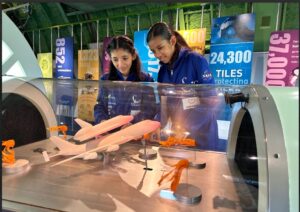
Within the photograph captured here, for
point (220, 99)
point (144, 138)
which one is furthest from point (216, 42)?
point (144, 138)

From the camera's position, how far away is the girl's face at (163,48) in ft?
6.90

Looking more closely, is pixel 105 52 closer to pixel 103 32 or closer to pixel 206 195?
pixel 103 32

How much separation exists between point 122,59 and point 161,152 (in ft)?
4.70

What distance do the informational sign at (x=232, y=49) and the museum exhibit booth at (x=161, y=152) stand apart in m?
0.96

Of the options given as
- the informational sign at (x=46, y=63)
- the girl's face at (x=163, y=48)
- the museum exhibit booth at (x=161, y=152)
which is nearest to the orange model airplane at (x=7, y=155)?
the museum exhibit booth at (x=161, y=152)

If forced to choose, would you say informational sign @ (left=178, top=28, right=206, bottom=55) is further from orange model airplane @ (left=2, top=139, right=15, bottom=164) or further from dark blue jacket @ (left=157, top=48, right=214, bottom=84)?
orange model airplane @ (left=2, top=139, right=15, bottom=164)

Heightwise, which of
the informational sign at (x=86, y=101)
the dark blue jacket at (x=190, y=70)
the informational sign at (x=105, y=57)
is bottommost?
the informational sign at (x=86, y=101)

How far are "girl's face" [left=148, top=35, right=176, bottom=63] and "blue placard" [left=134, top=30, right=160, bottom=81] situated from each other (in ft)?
0.56

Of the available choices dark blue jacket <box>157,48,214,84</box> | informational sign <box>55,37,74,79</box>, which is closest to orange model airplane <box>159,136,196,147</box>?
dark blue jacket <box>157,48,214,84</box>

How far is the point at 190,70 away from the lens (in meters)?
1.99

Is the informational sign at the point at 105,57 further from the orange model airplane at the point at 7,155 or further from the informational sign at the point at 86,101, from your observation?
the orange model airplane at the point at 7,155

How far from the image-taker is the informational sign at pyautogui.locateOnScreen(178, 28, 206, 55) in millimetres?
2232

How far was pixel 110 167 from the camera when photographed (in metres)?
0.90

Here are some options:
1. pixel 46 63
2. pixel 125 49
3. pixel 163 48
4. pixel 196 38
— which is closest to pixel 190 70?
pixel 163 48
